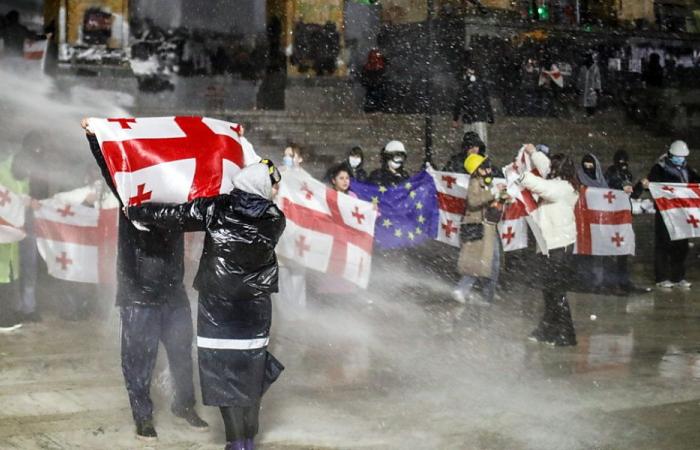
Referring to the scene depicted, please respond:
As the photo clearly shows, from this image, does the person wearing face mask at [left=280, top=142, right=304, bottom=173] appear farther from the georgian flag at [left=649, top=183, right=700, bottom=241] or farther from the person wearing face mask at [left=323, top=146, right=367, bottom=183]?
the georgian flag at [left=649, top=183, right=700, bottom=241]

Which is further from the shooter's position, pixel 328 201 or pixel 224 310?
pixel 328 201

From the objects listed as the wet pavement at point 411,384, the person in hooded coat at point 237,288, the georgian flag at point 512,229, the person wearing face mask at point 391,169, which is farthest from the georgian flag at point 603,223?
the person in hooded coat at point 237,288

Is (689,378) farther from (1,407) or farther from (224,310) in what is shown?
(1,407)

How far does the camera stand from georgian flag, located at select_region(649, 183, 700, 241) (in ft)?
48.7

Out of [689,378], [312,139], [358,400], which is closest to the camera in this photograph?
[358,400]

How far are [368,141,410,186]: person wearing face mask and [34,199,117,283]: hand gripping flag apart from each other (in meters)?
3.70

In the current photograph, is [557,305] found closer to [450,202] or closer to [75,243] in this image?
[450,202]

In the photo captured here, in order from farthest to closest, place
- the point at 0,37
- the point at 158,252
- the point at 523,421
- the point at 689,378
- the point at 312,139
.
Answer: the point at 0,37, the point at 312,139, the point at 689,378, the point at 523,421, the point at 158,252

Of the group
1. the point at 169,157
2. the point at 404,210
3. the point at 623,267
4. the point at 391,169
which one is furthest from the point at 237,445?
the point at 623,267

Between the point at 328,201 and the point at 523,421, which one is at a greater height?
the point at 328,201

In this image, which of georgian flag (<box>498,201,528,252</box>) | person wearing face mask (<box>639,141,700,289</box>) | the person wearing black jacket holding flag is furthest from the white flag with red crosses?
person wearing face mask (<box>639,141,700,289</box>)

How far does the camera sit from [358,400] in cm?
814

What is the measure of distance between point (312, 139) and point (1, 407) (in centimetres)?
1355

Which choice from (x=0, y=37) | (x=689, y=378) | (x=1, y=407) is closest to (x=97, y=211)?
(x=1, y=407)
